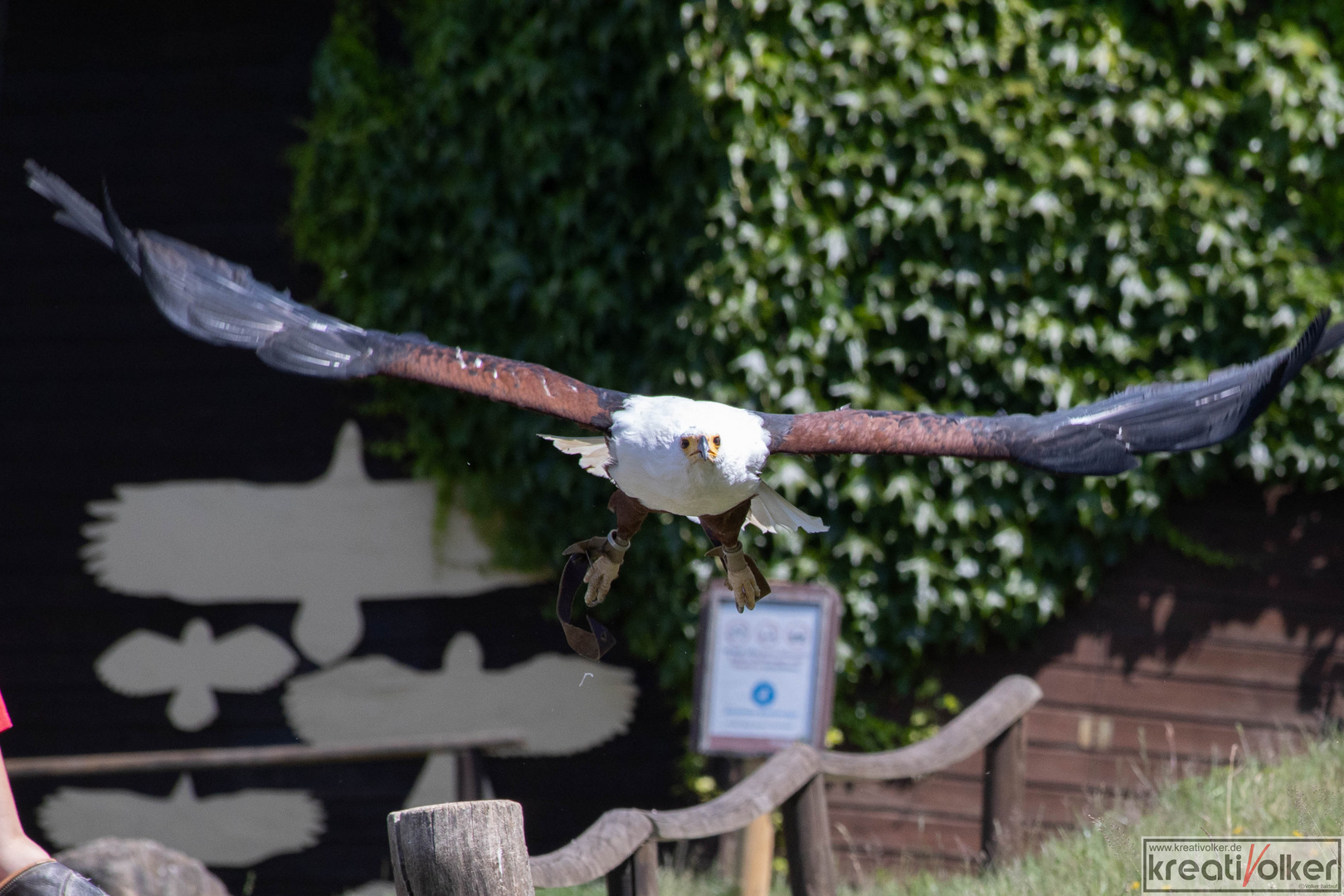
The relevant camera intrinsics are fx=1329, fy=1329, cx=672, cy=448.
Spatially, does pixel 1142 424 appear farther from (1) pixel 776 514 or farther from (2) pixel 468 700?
(2) pixel 468 700

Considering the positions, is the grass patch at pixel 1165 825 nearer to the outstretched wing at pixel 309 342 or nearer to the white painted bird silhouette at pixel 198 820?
the outstretched wing at pixel 309 342

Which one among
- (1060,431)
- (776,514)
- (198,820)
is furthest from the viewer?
(198,820)

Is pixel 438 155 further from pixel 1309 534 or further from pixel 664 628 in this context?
pixel 1309 534

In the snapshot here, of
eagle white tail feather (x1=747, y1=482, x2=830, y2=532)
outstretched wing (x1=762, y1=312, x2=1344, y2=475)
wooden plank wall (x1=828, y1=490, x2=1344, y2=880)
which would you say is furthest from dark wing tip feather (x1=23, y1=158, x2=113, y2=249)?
wooden plank wall (x1=828, y1=490, x2=1344, y2=880)

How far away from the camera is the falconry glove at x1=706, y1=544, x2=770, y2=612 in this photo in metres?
→ 3.10

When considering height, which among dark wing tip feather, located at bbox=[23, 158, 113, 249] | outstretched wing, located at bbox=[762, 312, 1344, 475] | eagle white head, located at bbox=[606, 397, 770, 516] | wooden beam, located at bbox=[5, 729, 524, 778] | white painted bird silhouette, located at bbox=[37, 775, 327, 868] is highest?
dark wing tip feather, located at bbox=[23, 158, 113, 249]

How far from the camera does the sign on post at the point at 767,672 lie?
4.22 metres

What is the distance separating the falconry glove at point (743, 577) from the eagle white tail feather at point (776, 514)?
22cm

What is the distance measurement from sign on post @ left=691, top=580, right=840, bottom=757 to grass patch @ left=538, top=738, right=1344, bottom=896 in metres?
0.49

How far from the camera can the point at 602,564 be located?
319cm

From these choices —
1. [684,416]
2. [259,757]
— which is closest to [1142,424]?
[684,416]

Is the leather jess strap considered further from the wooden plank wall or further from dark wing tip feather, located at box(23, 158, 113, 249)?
the wooden plank wall

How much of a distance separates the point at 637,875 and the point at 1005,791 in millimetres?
1669

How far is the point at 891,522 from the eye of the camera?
199 inches
